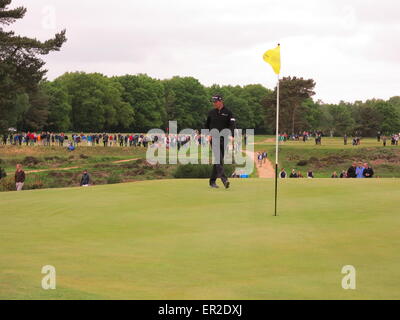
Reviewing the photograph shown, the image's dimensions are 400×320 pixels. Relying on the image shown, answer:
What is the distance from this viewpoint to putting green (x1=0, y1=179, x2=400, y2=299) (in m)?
8.11

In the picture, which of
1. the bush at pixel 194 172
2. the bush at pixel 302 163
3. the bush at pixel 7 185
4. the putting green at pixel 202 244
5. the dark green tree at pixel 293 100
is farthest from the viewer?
the dark green tree at pixel 293 100

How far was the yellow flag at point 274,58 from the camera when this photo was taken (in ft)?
48.0

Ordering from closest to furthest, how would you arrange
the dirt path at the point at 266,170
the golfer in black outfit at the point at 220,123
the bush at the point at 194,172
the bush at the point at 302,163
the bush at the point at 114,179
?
1. the golfer in black outfit at the point at 220,123
2. the bush at the point at 194,172
3. the bush at the point at 114,179
4. the dirt path at the point at 266,170
5. the bush at the point at 302,163

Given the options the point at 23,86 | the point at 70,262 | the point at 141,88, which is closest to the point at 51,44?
the point at 23,86

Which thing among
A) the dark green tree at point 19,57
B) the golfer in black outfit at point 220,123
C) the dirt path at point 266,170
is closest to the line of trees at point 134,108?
the dirt path at point 266,170

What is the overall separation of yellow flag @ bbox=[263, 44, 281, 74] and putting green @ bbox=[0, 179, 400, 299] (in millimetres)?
3508

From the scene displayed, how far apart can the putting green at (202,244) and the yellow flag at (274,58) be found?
11.5ft

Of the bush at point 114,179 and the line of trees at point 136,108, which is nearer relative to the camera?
the bush at point 114,179

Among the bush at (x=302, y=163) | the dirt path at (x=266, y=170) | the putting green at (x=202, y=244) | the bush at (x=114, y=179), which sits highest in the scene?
the putting green at (x=202, y=244)

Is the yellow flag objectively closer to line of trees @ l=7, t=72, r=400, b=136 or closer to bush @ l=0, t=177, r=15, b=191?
bush @ l=0, t=177, r=15, b=191

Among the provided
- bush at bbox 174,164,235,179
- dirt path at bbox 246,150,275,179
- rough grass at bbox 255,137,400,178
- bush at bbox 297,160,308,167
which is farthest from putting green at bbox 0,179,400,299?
bush at bbox 297,160,308,167

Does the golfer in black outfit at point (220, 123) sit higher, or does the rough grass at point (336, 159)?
the golfer in black outfit at point (220, 123)

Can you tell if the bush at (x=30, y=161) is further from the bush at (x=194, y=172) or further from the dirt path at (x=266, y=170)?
the bush at (x=194, y=172)
